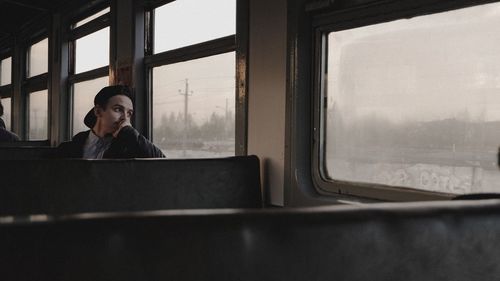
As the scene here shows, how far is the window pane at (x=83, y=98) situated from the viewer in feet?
13.6

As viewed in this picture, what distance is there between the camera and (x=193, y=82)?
2.80m

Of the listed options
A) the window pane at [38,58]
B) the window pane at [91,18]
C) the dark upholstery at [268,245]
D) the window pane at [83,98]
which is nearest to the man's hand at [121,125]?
the window pane at [83,98]

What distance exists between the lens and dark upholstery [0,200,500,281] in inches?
17.5

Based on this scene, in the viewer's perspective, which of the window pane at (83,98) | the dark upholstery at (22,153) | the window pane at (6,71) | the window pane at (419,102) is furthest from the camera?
the window pane at (6,71)

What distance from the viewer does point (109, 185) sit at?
1656mm

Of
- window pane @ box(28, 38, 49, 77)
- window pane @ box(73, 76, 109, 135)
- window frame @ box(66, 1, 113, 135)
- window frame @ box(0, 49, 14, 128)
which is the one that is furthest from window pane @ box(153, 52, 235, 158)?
window frame @ box(0, 49, 14, 128)

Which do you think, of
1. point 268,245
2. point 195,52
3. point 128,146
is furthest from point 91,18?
point 268,245

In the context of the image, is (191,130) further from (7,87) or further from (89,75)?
(7,87)

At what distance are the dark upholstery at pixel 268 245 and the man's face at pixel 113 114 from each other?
2121mm

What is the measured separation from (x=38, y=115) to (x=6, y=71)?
5.69 ft

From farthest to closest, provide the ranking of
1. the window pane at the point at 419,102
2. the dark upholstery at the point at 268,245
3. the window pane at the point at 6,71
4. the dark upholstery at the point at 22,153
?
the window pane at the point at 6,71 < the dark upholstery at the point at 22,153 < the window pane at the point at 419,102 < the dark upholstery at the point at 268,245

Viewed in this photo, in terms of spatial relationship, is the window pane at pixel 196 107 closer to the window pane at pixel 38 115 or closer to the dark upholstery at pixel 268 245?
the dark upholstery at pixel 268 245

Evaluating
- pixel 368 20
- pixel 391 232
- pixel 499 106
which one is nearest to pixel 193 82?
pixel 368 20

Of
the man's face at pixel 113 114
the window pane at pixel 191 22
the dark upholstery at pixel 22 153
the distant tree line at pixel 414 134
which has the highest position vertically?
the window pane at pixel 191 22
